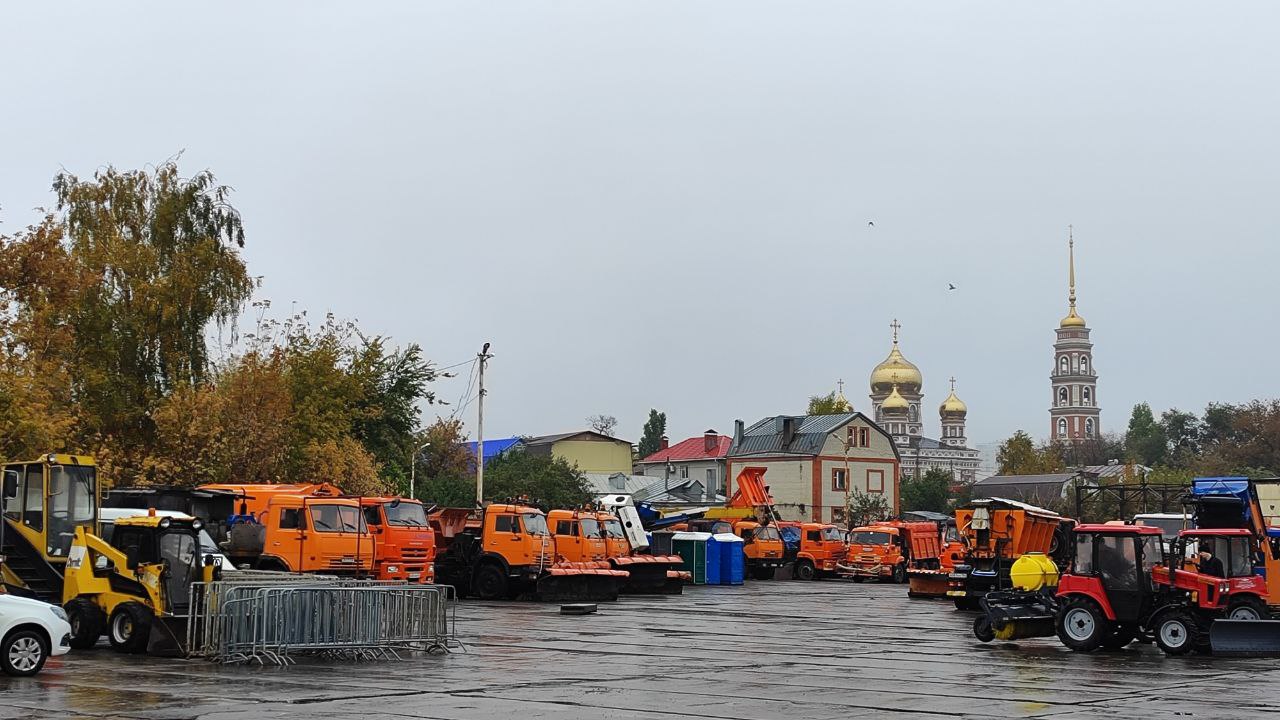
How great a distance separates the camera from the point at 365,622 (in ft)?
67.3

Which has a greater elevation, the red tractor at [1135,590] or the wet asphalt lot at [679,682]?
the red tractor at [1135,590]

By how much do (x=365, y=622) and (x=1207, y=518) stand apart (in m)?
17.4

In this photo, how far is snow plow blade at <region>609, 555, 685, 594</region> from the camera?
129 feet

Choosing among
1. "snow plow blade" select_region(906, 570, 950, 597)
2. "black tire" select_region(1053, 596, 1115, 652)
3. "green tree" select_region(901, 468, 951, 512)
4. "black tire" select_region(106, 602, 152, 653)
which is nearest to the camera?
"black tire" select_region(106, 602, 152, 653)

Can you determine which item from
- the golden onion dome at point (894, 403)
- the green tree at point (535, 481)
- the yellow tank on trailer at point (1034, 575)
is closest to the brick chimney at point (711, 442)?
the green tree at point (535, 481)

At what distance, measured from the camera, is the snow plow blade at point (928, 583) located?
1551 inches

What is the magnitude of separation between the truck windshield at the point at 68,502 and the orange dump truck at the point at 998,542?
17.9m

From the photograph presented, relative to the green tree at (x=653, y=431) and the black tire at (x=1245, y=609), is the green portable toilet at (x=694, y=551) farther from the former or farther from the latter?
the green tree at (x=653, y=431)

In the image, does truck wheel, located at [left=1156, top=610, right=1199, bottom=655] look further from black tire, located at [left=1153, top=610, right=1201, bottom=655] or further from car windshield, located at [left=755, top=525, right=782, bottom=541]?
car windshield, located at [left=755, top=525, right=782, bottom=541]

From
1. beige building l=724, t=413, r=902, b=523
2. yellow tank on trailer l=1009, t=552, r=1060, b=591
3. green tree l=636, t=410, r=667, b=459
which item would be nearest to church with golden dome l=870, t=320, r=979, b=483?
green tree l=636, t=410, r=667, b=459

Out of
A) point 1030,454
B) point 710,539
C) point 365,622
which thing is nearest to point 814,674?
Answer: point 365,622

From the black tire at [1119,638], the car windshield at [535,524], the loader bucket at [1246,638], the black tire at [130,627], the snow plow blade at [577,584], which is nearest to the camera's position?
the black tire at [130,627]

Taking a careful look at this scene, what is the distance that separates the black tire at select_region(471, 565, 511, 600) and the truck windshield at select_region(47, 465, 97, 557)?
1295 centimetres

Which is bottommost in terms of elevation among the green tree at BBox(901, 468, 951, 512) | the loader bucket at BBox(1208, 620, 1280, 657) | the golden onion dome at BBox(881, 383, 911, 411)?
the loader bucket at BBox(1208, 620, 1280, 657)
